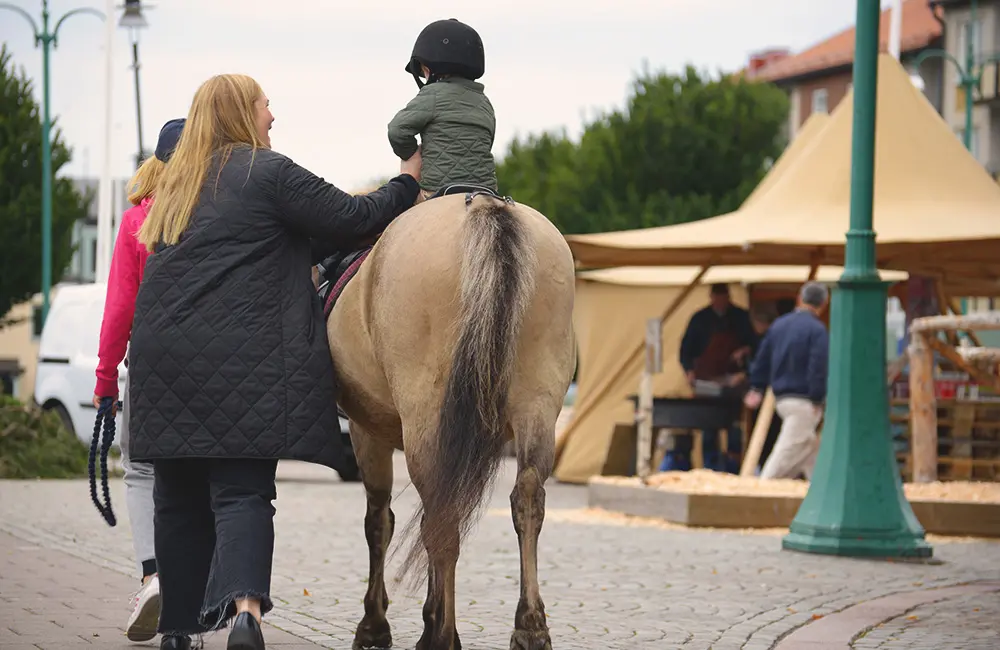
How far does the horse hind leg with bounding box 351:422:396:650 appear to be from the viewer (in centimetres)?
668

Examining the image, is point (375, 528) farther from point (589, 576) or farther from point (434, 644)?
point (589, 576)

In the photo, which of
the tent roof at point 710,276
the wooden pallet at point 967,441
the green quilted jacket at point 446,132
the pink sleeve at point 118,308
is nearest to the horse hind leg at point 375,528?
the pink sleeve at point 118,308

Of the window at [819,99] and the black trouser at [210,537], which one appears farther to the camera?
the window at [819,99]

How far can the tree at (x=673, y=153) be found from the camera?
49219 mm

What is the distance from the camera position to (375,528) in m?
7.02

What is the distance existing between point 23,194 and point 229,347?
1370 inches

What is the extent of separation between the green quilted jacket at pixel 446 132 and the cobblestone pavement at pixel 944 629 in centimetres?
260

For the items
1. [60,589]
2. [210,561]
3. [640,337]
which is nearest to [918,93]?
[640,337]

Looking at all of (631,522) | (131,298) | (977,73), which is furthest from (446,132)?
(977,73)

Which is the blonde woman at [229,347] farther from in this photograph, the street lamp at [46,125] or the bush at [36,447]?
the street lamp at [46,125]

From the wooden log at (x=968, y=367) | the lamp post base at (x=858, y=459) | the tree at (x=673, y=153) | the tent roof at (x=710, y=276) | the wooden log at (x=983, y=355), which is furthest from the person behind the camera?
the tree at (x=673, y=153)

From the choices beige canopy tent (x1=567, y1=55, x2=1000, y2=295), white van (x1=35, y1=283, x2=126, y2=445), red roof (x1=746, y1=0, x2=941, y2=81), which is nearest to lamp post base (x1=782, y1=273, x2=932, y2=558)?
beige canopy tent (x1=567, y1=55, x2=1000, y2=295)

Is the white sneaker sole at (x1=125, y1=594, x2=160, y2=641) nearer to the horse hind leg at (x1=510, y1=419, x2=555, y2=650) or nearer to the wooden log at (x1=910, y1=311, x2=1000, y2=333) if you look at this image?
the horse hind leg at (x1=510, y1=419, x2=555, y2=650)

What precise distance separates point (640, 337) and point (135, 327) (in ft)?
51.4
